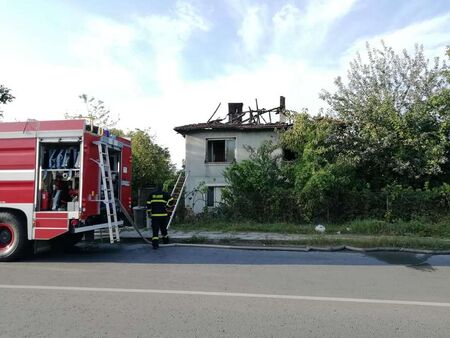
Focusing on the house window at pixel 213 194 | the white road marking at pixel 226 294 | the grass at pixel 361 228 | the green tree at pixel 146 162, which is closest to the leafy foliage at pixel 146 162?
the green tree at pixel 146 162

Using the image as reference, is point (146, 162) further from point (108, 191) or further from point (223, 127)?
point (108, 191)

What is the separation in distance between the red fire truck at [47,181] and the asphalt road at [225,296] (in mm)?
724

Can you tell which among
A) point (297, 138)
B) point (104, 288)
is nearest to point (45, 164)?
point (104, 288)

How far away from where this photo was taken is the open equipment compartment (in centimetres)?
990

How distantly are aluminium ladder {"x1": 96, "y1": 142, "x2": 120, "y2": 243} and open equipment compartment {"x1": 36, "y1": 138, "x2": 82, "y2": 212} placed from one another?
0.52m

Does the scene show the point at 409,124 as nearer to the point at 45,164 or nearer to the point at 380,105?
the point at 380,105

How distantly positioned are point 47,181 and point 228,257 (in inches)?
170

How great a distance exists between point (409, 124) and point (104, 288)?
15324 millimetres

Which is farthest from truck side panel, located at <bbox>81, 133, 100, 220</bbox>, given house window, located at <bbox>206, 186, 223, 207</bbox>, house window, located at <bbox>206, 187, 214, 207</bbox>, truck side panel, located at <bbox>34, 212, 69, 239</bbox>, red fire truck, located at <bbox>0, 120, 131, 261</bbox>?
house window, located at <bbox>206, 186, 223, 207</bbox>

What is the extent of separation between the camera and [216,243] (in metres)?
12.6

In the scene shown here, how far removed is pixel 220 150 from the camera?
2309 centimetres

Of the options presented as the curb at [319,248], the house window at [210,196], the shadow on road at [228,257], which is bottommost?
the shadow on road at [228,257]

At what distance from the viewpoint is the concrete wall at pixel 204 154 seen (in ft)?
73.0

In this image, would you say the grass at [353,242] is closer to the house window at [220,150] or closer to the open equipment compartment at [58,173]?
the open equipment compartment at [58,173]
